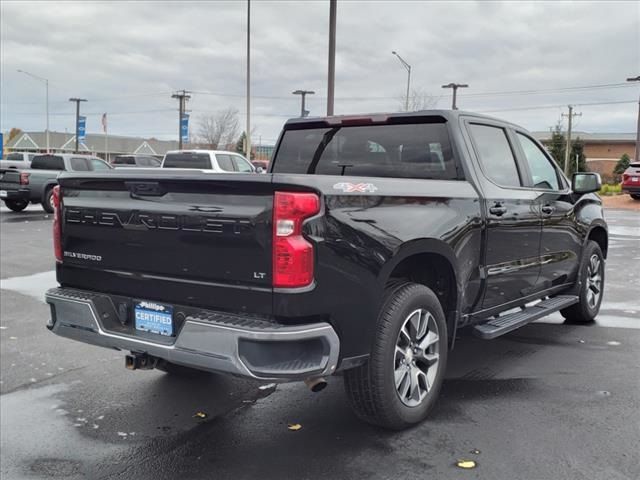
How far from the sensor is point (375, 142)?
15.7 feet

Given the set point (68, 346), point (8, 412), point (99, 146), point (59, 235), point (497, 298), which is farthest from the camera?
point (99, 146)

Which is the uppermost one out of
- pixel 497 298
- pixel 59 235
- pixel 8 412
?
pixel 59 235

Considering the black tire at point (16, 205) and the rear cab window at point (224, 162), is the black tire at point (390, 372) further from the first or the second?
the black tire at point (16, 205)

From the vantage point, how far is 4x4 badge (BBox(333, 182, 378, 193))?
3.26 m

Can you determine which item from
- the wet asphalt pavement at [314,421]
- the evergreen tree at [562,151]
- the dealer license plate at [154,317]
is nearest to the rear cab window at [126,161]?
the wet asphalt pavement at [314,421]

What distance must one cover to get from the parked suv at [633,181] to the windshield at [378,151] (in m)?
23.9

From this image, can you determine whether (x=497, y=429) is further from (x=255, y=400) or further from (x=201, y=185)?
(x=201, y=185)

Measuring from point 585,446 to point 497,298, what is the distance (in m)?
1.39

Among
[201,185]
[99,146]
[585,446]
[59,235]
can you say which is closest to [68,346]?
[59,235]

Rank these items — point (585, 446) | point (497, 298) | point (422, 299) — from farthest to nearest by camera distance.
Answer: point (497, 298) → point (422, 299) → point (585, 446)

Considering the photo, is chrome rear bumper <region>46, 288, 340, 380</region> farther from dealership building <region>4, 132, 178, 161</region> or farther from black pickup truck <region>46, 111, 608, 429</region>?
dealership building <region>4, 132, 178, 161</region>

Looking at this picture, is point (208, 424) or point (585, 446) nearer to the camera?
point (585, 446)

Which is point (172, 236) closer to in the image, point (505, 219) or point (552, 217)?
point (505, 219)

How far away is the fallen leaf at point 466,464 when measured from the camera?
334 cm
